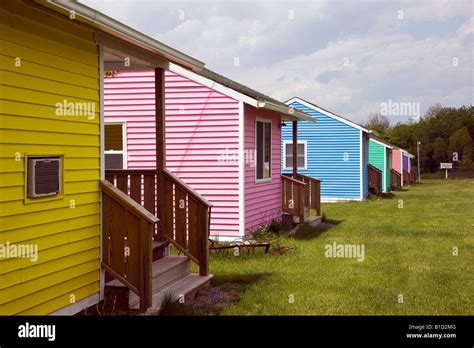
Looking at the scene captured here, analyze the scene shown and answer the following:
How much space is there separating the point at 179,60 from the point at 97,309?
141 inches

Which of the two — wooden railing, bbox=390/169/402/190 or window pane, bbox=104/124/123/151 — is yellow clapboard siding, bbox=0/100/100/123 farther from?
wooden railing, bbox=390/169/402/190

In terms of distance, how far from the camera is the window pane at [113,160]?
13.2 m

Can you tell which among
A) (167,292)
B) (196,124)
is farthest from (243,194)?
(167,292)

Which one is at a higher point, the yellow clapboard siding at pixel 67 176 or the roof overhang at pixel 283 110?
the roof overhang at pixel 283 110

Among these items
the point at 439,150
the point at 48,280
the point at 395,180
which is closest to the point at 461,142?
the point at 439,150

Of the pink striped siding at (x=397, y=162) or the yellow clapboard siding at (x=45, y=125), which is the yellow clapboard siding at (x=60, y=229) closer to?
the yellow clapboard siding at (x=45, y=125)

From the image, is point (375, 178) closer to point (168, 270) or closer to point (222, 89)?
point (222, 89)

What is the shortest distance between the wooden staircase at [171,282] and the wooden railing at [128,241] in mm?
248

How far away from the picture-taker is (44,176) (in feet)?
18.4

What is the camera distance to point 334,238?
13.5m

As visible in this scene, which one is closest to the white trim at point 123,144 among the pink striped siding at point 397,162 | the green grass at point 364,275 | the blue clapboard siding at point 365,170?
the green grass at point 364,275

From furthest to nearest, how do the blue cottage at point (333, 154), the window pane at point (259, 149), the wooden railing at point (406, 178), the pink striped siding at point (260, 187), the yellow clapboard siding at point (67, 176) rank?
1. the wooden railing at point (406, 178)
2. the blue cottage at point (333, 154)
3. the window pane at point (259, 149)
4. the pink striped siding at point (260, 187)
5. the yellow clapboard siding at point (67, 176)

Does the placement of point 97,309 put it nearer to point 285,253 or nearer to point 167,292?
point 167,292

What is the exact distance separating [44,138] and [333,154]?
836 inches
